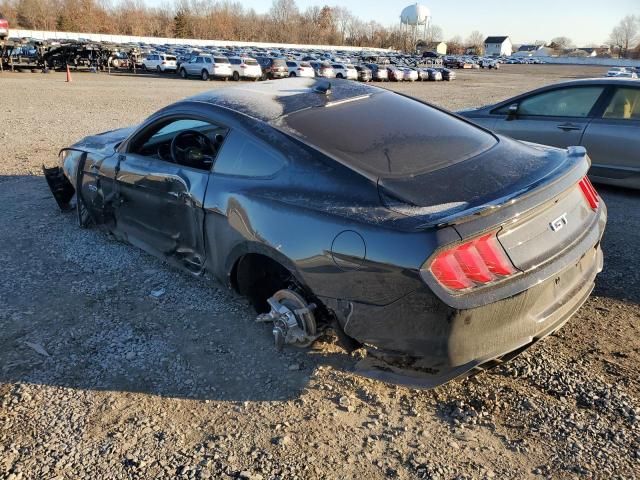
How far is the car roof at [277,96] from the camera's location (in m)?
3.32

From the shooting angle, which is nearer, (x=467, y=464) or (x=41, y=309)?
(x=467, y=464)

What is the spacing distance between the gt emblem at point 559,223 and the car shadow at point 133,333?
4.39ft

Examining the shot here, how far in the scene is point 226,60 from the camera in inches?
1342

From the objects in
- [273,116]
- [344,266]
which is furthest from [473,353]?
[273,116]

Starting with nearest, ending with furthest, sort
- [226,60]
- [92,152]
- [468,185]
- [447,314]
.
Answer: [447,314] → [468,185] → [92,152] → [226,60]

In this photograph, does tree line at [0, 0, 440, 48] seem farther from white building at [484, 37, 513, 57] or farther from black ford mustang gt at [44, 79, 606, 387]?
black ford mustang gt at [44, 79, 606, 387]

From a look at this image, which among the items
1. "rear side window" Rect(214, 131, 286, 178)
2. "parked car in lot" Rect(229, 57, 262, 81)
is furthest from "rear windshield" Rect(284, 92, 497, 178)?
"parked car in lot" Rect(229, 57, 262, 81)

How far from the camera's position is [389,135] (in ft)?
10.4

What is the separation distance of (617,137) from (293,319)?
5057mm

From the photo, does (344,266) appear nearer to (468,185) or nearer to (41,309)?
(468,185)

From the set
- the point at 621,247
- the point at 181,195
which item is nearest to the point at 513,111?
the point at 621,247

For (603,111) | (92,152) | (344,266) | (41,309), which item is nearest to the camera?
(344,266)

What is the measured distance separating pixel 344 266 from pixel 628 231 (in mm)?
3889

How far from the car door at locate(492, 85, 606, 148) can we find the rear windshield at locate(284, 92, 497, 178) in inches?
135
